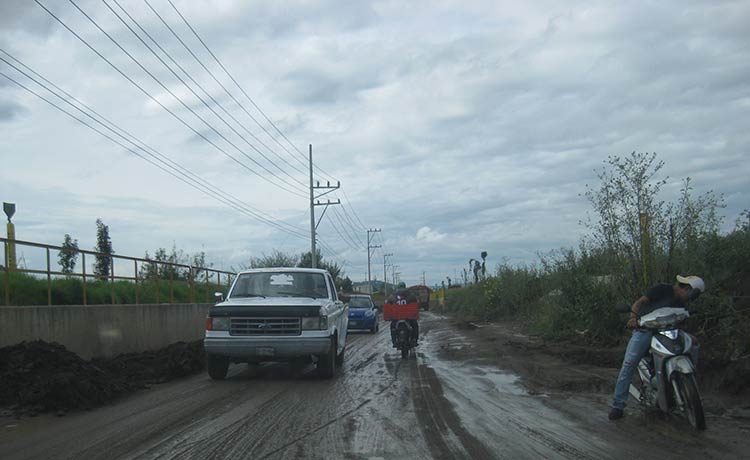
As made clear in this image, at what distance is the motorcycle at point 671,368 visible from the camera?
7.17 meters

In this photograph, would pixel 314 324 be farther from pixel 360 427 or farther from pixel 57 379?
pixel 360 427

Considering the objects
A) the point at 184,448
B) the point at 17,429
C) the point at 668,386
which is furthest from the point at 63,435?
the point at 668,386

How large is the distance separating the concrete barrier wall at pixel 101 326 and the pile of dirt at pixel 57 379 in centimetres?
80

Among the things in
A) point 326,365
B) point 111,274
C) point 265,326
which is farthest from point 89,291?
point 326,365

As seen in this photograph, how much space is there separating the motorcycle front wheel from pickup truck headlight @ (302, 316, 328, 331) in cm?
641

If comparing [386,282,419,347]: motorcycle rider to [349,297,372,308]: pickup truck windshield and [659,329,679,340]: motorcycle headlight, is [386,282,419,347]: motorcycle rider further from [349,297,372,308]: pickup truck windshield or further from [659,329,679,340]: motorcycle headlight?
[349,297,372,308]: pickup truck windshield

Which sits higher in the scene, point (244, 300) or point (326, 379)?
point (244, 300)

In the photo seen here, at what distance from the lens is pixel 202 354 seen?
14992 millimetres

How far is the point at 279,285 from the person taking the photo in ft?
44.4

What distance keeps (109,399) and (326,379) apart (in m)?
3.79

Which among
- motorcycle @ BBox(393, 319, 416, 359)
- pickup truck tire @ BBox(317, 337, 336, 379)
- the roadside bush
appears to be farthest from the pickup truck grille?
motorcycle @ BBox(393, 319, 416, 359)

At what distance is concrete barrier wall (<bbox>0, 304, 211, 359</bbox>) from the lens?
39.2 feet

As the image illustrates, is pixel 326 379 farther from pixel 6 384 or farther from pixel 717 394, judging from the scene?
pixel 717 394

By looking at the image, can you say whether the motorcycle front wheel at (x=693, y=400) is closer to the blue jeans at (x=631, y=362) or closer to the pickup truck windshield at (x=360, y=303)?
the blue jeans at (x=631, y=362)
